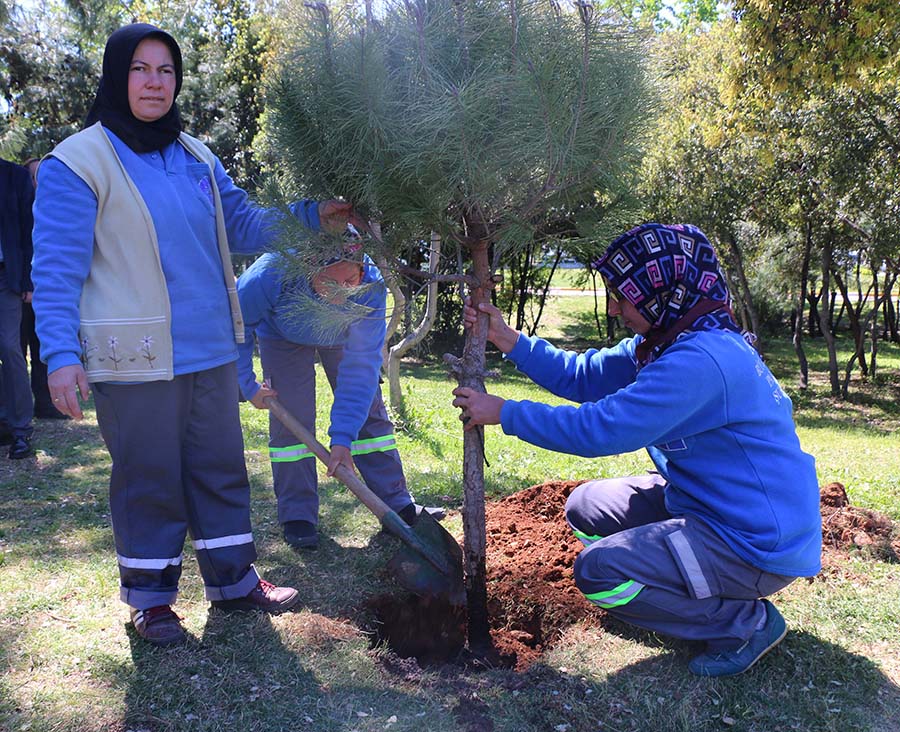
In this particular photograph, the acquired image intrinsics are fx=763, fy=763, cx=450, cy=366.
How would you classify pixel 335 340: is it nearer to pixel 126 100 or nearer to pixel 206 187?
pixel 206 187

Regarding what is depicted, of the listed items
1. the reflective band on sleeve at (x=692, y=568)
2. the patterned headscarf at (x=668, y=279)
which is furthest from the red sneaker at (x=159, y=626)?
the patterned headscarf at (x=668, y=279)

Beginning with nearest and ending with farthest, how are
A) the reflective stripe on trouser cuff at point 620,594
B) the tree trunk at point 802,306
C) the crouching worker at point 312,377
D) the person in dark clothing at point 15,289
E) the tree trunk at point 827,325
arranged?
the reflective stripe on trouser cuff at point 620,594 < the crouching worker at point 312,377 < the person in dark clothing at point 15,289 < the tree trunk at point 802,306 < the tree trunk at point 827,325

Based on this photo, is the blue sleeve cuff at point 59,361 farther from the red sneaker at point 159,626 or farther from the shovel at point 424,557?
the shovel at point 424,557

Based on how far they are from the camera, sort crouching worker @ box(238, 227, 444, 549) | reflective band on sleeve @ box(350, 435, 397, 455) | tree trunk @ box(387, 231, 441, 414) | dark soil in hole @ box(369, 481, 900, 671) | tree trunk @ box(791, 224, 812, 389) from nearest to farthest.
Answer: dark soil in hole @ box(369, 481, 900, 671) → crouching worker @ box(238, 227, 444, 549) → reflective band on sleeve @ box(350, 435, 397, 455) → tree trunk @ box(387, 231, 441, 414) → tree trunk @ box(791, 224, 812, 389)

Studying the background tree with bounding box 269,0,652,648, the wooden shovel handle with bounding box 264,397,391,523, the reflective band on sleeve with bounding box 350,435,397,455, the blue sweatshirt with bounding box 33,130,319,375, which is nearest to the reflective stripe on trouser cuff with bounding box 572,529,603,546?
the wooden shovel handle with bounding box 264,397,391,523

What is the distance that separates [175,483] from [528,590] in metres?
1.48

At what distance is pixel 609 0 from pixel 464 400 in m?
1.38

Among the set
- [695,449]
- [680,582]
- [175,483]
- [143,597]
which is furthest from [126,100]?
[680,582]

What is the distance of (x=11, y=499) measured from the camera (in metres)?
4.29

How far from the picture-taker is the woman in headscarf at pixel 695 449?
2.43 meters

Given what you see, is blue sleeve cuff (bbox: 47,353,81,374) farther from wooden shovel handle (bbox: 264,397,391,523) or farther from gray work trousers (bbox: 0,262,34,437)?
gray work trousers (bbox: 0,262,34,437)

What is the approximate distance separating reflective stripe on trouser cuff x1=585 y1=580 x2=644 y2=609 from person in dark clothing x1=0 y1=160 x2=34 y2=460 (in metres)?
4.17

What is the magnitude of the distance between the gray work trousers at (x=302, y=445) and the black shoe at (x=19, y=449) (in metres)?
2.36

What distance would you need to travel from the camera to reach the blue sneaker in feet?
8.36
